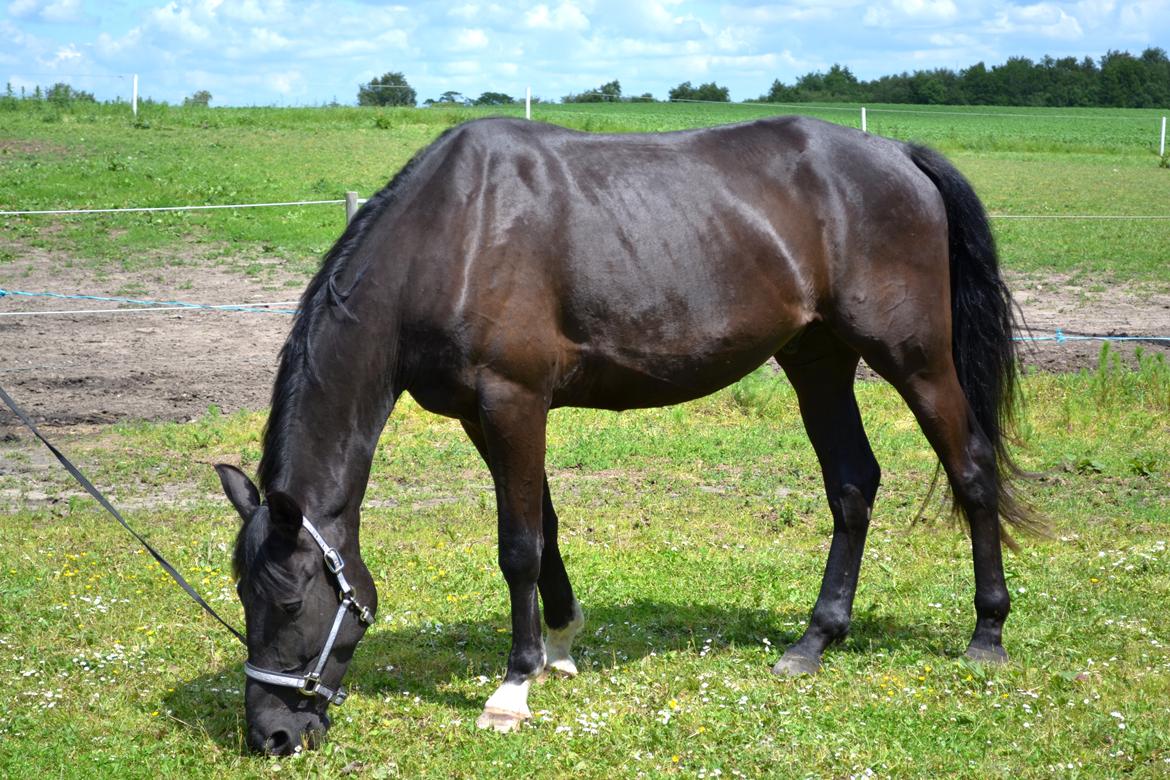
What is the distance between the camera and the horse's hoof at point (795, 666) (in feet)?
16.3

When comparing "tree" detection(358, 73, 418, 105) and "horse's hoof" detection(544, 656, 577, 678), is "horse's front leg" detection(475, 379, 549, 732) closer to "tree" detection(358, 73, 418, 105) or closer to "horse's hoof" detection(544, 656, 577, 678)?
"horse's hoof" detection(544, 656, 577, 678)

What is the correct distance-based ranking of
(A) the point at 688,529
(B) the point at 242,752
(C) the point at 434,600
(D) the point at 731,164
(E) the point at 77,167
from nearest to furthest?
1. (B) the point at 242,752
2. (D) the point at 731,164
3. (C) the point at 434,600
4. (A) the point at 688,529
5. (E) the point at 77,167

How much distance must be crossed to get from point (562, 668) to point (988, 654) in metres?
1.83

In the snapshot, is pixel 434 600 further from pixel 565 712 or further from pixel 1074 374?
pixel 1074 374

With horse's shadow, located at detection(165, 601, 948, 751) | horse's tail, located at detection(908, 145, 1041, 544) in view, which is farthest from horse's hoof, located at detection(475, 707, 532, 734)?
horse's tail, located at detection(908, 145, 1041, 544)

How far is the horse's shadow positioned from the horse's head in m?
0.50

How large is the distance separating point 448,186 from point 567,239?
502 mm

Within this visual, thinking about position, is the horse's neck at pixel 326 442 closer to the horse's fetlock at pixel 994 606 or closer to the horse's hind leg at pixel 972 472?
the horse's hind leg at pixel 972 472

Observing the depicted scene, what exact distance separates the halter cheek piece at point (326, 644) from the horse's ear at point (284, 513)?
0.05 m

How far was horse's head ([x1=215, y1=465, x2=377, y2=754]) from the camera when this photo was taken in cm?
402

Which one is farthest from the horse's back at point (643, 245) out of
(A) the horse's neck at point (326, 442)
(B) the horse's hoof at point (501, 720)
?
(B) the horse's hoof at point (501, 720)

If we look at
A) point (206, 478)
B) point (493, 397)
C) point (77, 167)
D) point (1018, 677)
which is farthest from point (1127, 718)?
point (77, 167)

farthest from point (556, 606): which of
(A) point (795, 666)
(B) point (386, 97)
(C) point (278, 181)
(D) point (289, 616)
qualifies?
(B) point (386, 97)

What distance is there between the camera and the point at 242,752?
166 inches
